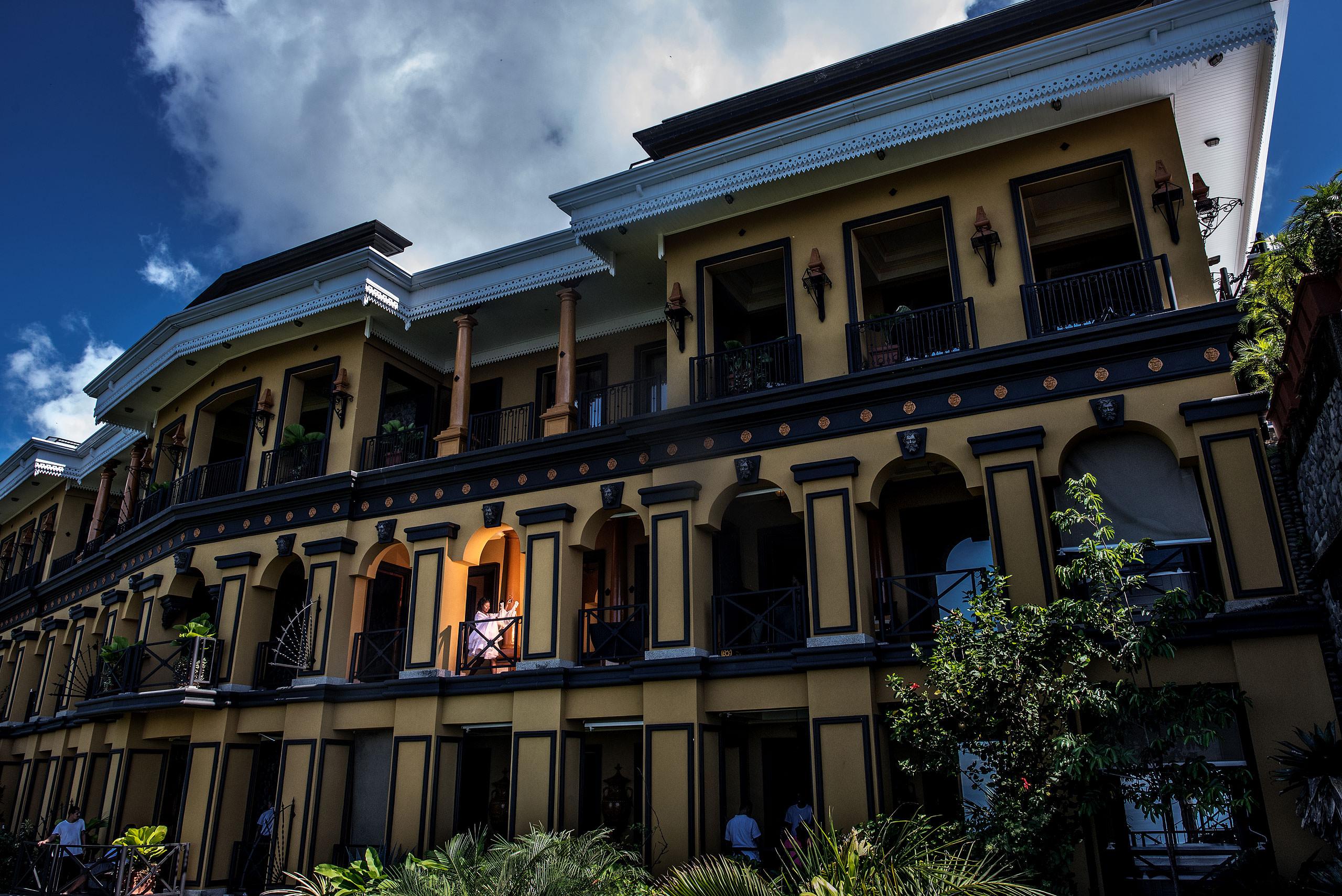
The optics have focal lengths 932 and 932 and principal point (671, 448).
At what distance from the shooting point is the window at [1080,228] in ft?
50.1

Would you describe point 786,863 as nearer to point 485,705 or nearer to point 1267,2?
point 485,705

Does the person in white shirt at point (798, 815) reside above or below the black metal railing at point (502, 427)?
below

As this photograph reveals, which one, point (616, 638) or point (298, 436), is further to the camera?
point (298, 436)

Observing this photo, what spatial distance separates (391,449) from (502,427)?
2.35 meters

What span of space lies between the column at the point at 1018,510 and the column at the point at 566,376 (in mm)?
7472

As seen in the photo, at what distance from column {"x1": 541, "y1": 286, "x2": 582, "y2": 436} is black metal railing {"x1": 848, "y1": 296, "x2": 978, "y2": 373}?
5.46 meters

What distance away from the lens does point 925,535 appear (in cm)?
1611

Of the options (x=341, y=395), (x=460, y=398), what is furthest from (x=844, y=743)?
(x=341, y=395)

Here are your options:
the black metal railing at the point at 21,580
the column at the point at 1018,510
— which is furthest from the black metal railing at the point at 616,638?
the black metal railing at the point at 21,580

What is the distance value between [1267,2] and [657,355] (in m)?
11.5

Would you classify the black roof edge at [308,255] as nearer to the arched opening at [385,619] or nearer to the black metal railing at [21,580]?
the arched opening at [385,619]

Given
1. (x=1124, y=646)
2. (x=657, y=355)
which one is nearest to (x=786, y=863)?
(x=1124, y=646)

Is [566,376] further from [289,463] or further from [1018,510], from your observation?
[1018,510]

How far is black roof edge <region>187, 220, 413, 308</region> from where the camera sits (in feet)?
67.3
